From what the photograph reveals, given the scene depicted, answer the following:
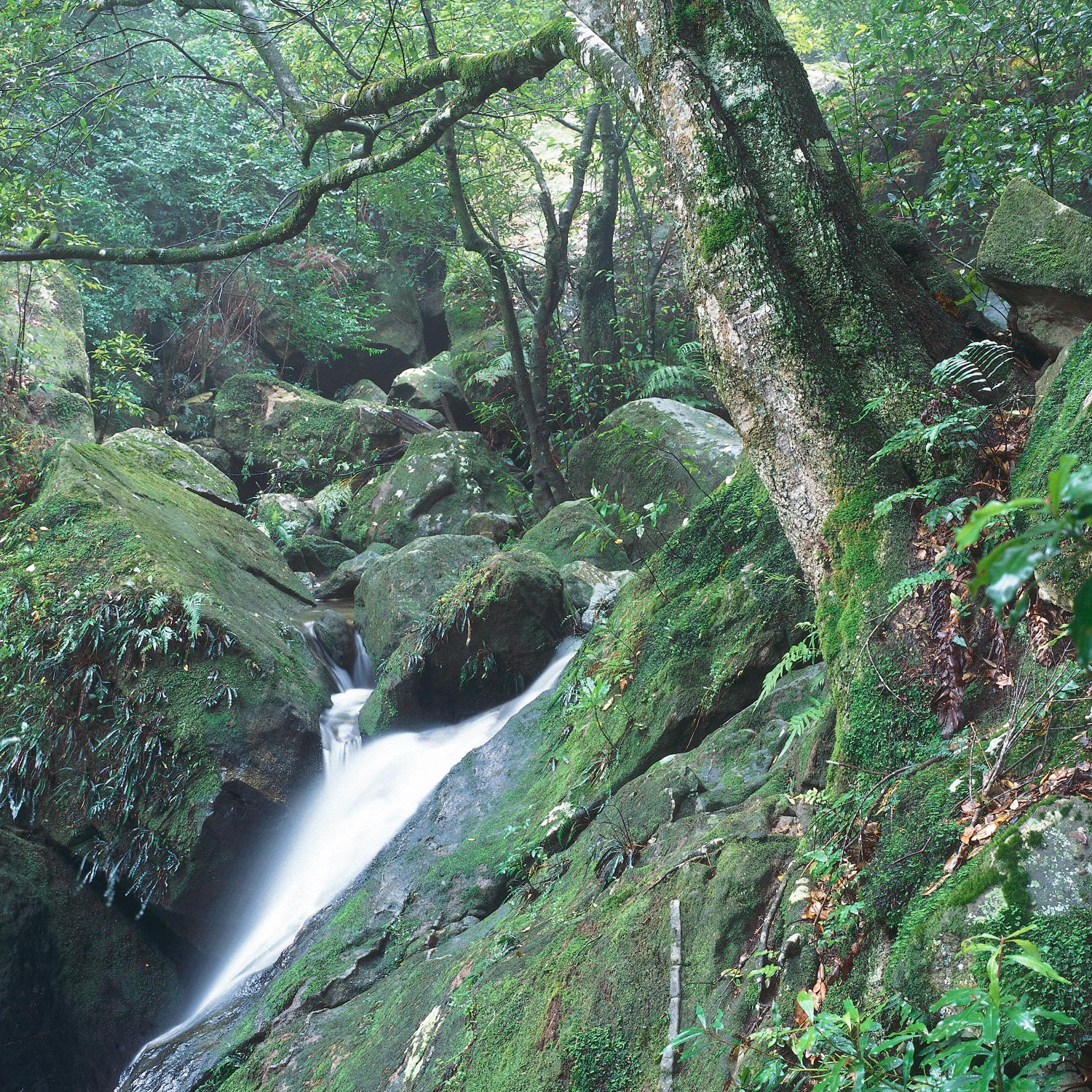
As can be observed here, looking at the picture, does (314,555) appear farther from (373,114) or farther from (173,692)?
(373,114)

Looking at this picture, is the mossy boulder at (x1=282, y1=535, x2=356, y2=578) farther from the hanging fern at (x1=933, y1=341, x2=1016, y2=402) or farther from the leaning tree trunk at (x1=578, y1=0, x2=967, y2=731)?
the hanging fern at (x1=933, y1=341, x2=1016, y2=402)

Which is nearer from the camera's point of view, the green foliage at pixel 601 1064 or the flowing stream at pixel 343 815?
the green foliage at pixel 601 1064

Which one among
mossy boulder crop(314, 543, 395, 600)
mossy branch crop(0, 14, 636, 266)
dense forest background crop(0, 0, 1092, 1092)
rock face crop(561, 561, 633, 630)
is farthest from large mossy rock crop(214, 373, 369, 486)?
mossy branch crop(0, 14, 636, 266)

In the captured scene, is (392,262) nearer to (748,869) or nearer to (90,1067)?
(90,1067)

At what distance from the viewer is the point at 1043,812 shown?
1.84 metres

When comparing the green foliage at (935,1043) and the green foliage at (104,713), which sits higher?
the green foliage at (104,713)

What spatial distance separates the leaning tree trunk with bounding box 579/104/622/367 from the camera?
447 inches

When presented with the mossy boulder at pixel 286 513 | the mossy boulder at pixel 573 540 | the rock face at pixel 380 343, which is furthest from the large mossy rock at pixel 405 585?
the rock face at pixel 380 343

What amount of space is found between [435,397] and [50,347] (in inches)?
234

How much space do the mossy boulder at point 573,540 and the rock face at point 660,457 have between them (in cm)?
32

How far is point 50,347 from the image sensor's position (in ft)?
35.6

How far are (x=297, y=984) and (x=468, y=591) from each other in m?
3.25

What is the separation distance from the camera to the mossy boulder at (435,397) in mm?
14359

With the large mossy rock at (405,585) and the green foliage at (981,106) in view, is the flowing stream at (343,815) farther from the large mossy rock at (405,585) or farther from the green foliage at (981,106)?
the green foliage at (981,106)
